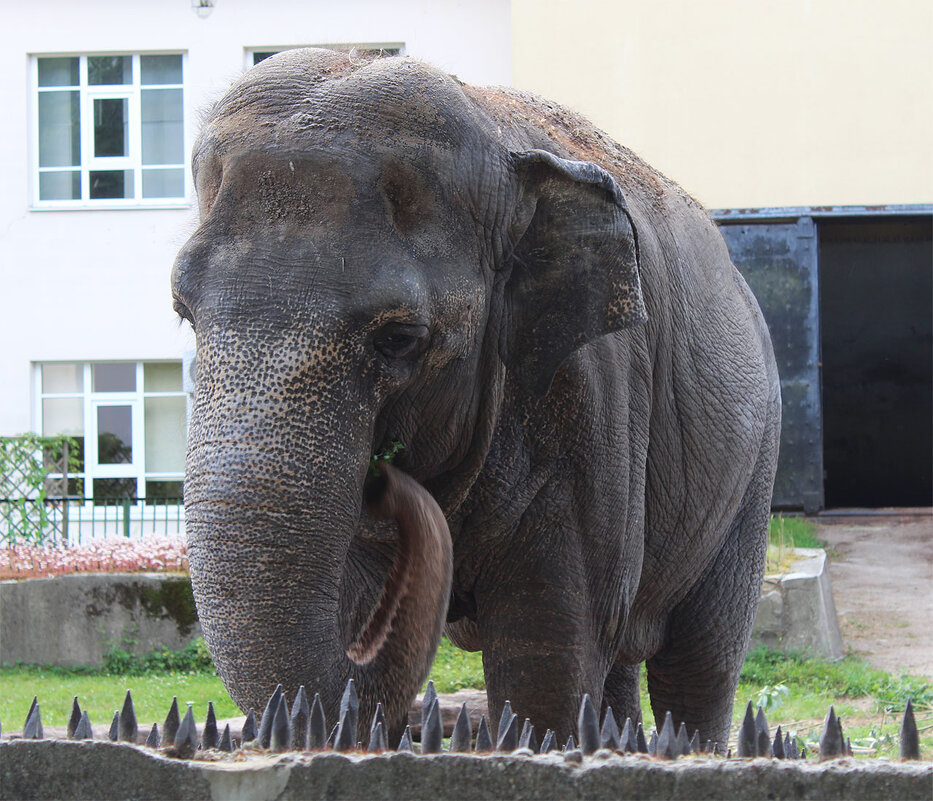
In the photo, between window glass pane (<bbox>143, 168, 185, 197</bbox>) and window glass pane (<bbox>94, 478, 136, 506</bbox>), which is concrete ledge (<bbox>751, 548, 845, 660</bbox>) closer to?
window glass pane (<bbox>94, 478, 136, 506</bbox>)

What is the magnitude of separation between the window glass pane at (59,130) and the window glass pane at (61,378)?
8.66 ft

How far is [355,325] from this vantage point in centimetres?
319

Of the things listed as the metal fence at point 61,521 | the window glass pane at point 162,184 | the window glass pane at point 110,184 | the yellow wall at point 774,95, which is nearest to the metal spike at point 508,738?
the metal fence at point 61,521

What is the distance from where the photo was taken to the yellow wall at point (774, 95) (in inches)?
589

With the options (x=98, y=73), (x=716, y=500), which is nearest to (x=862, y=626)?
(x=716, y=500)

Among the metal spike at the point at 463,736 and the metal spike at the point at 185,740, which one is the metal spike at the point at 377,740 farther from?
the metal spike at the point at 185,740

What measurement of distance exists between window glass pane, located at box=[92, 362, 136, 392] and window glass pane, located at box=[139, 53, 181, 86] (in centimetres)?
372

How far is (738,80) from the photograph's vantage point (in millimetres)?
15102

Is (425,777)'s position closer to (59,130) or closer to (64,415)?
(64,415)

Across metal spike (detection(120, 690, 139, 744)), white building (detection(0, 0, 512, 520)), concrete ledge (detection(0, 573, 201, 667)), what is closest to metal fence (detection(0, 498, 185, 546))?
white building (detection(0, 0, 512, 520))

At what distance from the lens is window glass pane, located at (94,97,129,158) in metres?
18.7

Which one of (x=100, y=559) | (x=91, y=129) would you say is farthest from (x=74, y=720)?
(x=91, y=129)

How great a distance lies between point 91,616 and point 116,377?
351 inches

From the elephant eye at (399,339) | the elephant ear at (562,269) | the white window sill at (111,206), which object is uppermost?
the white window sill at (111,206)
